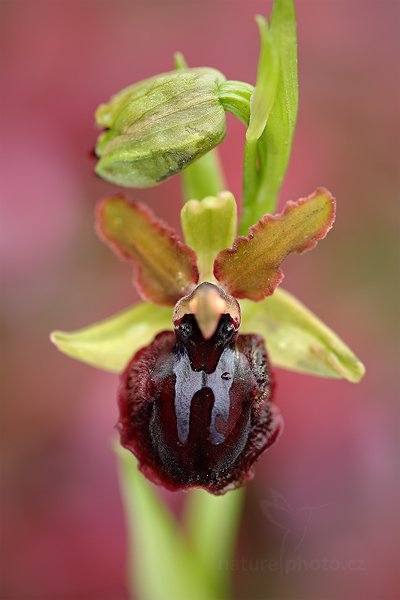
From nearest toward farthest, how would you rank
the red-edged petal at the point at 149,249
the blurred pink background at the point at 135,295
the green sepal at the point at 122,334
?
the red-edged petal at the point at 149,249, the green sepal at the point at 122,334, the blurred pink background at the point at 135,295

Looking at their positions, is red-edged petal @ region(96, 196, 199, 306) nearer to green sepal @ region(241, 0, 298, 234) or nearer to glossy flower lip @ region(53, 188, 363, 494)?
glossy flower lip @ region(53, 188, 363, 494)

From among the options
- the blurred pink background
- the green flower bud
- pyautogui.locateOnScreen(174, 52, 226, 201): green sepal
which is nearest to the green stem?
pyautogui.locateOnScreen(174, 52, 226, 201): green sepal

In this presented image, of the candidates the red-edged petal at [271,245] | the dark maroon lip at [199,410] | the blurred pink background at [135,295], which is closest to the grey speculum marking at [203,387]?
the dark maroon lip at [199,410]

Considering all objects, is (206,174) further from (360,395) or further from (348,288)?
(348,288)

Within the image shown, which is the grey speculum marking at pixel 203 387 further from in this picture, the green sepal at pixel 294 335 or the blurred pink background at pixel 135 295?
the blurred pink background at pixel 135 295

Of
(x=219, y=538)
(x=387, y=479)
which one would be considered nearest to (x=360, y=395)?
(x=387, y=479)

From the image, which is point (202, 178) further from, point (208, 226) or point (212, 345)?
point (212, 345)
